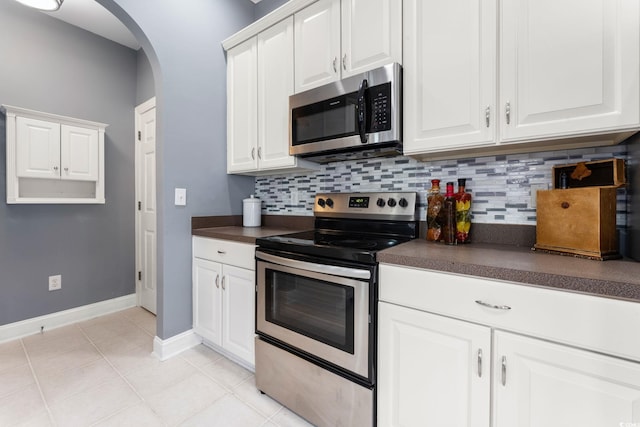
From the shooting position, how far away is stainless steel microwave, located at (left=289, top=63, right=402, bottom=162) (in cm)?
139

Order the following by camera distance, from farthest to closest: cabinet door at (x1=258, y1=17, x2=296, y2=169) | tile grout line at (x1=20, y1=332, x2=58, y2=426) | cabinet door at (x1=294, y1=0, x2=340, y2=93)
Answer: cabinet door at (x1=258, y1=17, x2=296, y2=169)
cabinet door at (x1=294, y1=0, x2=340, y2=93)
tile grout line at (x1=20, y1=332, x2=58, y2=426)

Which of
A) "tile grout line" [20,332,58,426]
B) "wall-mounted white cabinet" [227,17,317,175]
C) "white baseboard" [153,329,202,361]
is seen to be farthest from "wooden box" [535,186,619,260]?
"tile grout line" [20,332,58,426]

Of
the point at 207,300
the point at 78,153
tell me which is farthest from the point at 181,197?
the point at 78,153

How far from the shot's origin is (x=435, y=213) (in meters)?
1.46

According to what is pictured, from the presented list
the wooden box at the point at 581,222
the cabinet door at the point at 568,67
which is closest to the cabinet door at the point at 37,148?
the cabinet door at the point at 568,67

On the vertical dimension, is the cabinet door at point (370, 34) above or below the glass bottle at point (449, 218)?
above

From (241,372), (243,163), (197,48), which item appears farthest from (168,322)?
(197,48)

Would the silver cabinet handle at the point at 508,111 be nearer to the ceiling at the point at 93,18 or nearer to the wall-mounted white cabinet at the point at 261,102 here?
the wall-mounted white cabinet at the point at 261,102

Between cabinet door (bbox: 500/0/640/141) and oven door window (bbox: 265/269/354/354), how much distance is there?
100 centimetres

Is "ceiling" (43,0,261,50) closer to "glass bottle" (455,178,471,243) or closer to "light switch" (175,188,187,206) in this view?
"light switch" (175,188,187,206)

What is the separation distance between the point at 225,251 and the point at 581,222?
1.81 m

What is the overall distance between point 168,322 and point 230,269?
2.19 feet

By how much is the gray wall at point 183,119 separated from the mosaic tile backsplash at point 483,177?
912mm

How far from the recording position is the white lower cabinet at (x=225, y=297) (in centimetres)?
171
